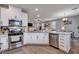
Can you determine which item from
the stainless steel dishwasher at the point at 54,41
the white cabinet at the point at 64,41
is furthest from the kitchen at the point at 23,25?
the stainless steel dishwasher at the point at 54,41

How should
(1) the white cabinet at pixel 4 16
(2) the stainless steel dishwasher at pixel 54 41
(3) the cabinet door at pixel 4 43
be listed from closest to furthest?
(3) the cabinet door at pixel 4 43 → (1) the white cabinet at pixel 4 16 → (2) the stainless steel dishwasher at pixel 54 41

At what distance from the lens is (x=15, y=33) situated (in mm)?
2521

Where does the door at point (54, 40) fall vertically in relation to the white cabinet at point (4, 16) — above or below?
below

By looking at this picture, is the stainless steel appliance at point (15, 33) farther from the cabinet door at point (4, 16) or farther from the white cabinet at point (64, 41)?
the white cabinet at point (64, 41)

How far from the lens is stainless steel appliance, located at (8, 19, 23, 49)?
241 centimetres

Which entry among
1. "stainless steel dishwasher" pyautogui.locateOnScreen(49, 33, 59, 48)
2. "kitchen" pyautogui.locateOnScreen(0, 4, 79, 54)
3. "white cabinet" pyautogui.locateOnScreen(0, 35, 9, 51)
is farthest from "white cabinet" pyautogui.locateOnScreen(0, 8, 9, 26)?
"stainless steel dishwasher" pyautogui.locateOnScreen(49, 33, 59, 48)

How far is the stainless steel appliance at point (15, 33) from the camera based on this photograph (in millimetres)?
2406

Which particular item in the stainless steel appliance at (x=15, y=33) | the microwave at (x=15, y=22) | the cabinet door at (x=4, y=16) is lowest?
the stainless steel appliance at (x=15, y=33)

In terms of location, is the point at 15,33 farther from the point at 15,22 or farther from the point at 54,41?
the point at 54,41

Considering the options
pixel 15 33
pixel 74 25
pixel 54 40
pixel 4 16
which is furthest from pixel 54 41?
pixel 4 16

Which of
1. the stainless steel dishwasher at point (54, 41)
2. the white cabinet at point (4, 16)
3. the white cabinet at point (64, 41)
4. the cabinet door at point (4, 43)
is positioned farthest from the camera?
the stainless steel dishwasher at point (54, 41)
